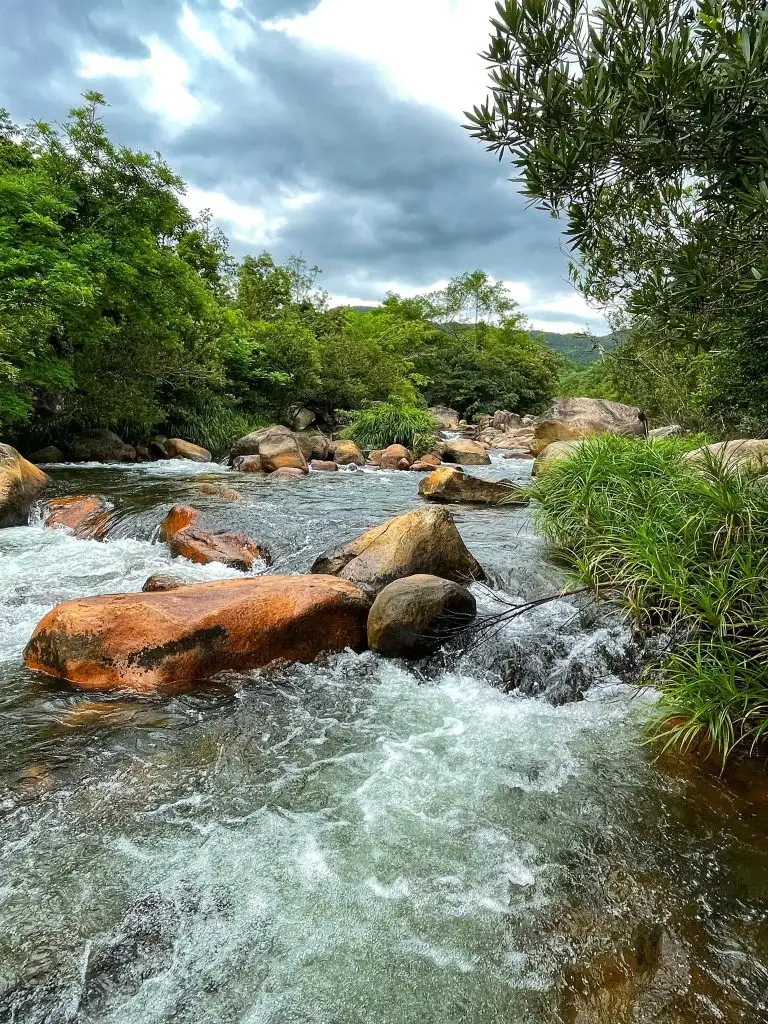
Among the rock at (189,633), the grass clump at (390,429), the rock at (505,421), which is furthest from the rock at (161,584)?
the rock at (505,421)

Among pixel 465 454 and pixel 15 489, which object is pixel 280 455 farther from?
pixel 15 489

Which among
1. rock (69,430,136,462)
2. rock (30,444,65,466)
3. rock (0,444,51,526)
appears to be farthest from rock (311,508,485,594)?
rock (69,430,136,462)

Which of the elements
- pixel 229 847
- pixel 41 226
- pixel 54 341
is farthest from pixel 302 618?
pixel 54 341

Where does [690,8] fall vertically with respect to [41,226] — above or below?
below

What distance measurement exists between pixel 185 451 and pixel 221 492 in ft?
23.9

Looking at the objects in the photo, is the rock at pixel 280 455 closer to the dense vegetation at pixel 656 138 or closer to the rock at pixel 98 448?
the rock at pixel 98 448

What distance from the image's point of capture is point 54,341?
13.0 m

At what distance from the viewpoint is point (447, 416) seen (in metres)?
32.5

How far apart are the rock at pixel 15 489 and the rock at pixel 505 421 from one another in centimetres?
2524

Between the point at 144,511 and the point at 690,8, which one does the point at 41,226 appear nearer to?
the point at 144,511

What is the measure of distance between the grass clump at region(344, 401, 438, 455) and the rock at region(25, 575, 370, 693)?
15.0 meters

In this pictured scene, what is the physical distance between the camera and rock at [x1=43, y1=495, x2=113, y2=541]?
327 inches

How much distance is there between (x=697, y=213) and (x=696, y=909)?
11.4ft

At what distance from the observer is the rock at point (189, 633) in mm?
4145
